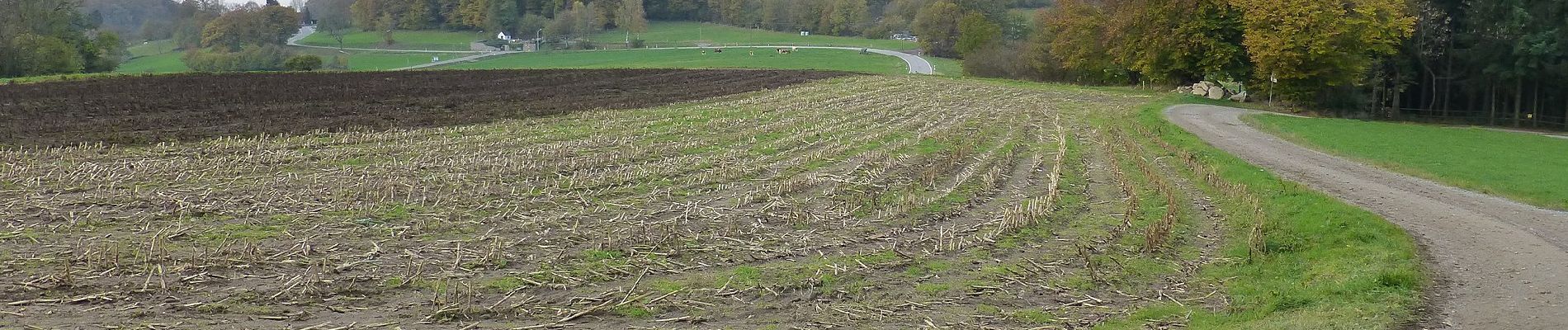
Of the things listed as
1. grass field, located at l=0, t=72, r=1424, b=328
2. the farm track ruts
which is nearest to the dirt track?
grass field, located at l=0, t=72, r=1424, b=328

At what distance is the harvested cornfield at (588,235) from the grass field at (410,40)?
11421 cm

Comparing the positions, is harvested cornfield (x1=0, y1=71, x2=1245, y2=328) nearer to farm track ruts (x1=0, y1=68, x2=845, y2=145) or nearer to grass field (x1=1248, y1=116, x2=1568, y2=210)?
farm track ruts (x1=0, y1=68, x2=845, y2=145)

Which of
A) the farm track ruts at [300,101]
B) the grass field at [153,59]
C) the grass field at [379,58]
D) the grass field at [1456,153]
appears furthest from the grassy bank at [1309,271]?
the grass field at [379,58]

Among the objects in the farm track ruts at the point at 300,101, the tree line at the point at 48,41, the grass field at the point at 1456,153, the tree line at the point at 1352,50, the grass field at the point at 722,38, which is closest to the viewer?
the grass field at the point at 1456,153

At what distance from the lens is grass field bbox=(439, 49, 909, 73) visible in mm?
96000

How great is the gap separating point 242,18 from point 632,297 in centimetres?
12006

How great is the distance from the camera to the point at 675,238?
13.2 m

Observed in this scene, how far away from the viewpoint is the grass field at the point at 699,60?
315ft

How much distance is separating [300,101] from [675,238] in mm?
29837

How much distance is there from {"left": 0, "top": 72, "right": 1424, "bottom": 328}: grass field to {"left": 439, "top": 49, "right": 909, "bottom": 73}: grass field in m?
67.7

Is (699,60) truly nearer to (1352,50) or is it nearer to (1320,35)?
(1352,50)

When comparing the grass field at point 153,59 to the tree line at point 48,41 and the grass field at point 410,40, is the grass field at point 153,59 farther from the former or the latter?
the grass field at point 410,40

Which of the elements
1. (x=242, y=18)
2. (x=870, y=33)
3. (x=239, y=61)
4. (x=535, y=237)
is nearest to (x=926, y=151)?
(x=535, y=237)

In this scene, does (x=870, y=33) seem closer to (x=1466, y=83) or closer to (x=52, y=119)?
(x=1466, y=83)
